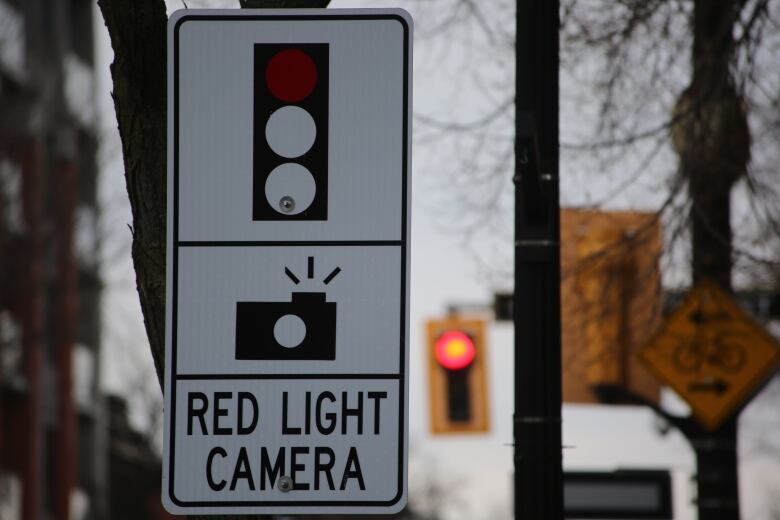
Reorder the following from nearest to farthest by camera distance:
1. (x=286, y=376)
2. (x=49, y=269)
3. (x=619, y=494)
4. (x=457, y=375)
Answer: (x=286, y=376), (x=619, y=494), (x=457, y=375), (x=49, y=269)

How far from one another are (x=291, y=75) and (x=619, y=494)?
664 centimetres

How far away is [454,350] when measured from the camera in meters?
12.6

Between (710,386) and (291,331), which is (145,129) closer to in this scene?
(291,331)

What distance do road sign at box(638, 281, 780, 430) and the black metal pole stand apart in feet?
13.0

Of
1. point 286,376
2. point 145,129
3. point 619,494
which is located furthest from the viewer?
point 619,494

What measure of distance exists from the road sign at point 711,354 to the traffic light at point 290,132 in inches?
278

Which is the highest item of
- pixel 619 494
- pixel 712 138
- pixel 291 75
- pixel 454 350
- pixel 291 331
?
pixel 712 138

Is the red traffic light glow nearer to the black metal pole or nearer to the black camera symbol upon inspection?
the black metal pole

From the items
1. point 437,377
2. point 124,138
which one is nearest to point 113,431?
point 437,377

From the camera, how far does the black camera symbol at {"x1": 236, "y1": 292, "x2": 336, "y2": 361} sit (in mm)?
3760

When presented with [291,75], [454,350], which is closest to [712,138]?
[454,350]

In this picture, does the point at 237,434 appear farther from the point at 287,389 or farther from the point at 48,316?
the point at 48,316

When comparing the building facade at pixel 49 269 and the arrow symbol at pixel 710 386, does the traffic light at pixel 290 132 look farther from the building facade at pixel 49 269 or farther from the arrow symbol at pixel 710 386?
the building facade at pixel 49 269

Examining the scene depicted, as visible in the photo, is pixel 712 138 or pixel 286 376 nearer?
pixel 286 376
